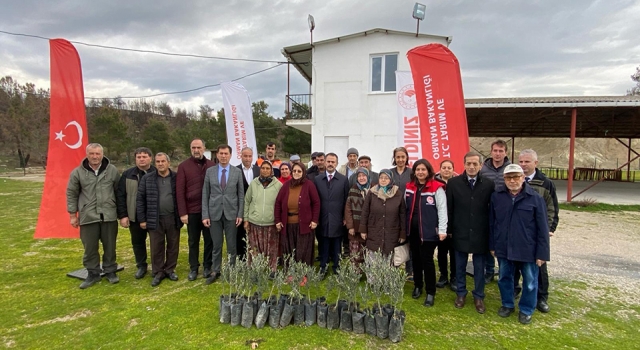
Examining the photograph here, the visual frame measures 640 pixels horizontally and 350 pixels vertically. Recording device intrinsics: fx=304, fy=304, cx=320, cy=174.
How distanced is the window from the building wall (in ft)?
0.66

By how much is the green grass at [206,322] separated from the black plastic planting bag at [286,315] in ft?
0.23

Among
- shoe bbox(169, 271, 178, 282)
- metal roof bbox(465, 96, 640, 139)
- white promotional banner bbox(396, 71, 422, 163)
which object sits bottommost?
shoe bbox(169, 271, 178, 282)

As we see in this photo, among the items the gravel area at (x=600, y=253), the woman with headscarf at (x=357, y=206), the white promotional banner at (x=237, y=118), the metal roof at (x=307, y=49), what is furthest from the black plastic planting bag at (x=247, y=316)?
the metal roof at (x=307, y=49)

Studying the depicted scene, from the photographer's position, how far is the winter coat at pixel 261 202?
4188 mm

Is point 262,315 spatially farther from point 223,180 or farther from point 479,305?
point 479,305

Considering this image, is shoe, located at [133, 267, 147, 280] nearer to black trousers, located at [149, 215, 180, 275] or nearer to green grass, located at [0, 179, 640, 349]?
green grass, located at [0, 179, 640, 349]

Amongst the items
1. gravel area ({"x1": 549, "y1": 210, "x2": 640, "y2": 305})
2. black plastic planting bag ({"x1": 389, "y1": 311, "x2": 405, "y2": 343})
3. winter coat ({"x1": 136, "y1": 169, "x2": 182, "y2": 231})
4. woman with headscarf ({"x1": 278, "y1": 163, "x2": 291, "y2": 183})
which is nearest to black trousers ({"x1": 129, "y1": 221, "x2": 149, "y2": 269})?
winter coat ({"x1": 136, "y1": 169, "x2": 182, "y2": 231})

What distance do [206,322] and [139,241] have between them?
1957mm

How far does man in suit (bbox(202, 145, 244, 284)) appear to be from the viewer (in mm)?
4188

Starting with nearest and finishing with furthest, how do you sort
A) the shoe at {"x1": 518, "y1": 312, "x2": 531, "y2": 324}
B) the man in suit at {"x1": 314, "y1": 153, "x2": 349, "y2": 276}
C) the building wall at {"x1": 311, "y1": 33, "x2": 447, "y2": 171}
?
the shoe at {"x1": 518, "y1": 312, "x2": 531, "y2": 324}
the man in suit at {"x1": 314, "y1": 153, "x2": 349, "y2": 276}
the building wall at {"x1": 311, "y1": 33, "x2": 447, "y2": 171}

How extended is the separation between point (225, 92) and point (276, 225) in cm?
472

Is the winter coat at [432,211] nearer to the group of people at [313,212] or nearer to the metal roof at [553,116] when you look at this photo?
the group of people at [313,212]

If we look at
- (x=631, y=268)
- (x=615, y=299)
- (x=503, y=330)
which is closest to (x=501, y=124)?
(x=631, y=268)

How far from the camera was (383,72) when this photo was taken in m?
11.7
